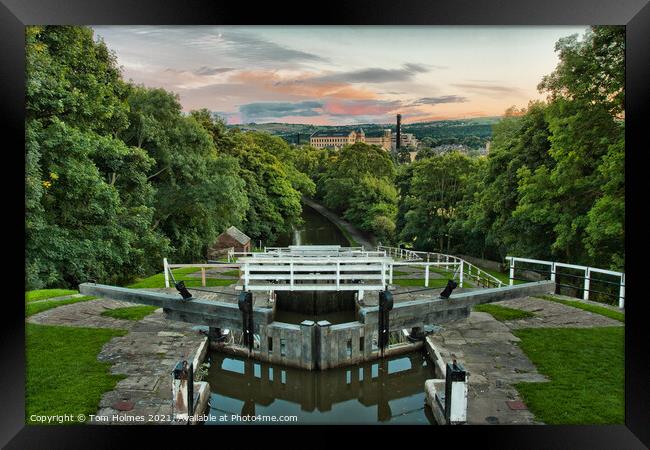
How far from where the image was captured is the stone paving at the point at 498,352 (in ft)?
11.2

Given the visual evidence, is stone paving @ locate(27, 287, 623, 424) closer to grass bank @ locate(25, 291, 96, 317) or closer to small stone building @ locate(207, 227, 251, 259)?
grass bank @ locate(25, 291, 96, 317)

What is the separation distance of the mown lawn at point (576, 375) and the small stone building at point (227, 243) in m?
8.26

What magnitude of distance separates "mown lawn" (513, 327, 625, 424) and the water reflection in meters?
1.07

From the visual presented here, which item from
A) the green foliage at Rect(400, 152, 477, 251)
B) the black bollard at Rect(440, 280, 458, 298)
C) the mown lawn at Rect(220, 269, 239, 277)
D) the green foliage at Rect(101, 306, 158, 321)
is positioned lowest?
the green foliage at Rect(101, 306, 158, 321)

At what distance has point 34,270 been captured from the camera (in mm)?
5016

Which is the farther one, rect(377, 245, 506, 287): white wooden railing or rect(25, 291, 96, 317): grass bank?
rect(377, 245, 506, 287): white wooden railing

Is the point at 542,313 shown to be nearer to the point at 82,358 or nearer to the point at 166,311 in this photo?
the point at 166,311

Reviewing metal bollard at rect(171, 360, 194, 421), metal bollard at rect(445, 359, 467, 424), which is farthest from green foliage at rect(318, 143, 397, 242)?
metal bollard at rect(171, 360, 194, 421)

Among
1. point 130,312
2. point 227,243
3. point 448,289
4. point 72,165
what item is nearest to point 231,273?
point 227,243

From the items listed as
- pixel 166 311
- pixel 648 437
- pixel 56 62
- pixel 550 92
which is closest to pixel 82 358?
pixel 166 311

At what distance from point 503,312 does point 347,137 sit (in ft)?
13.0

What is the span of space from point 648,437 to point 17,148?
5.50 metres

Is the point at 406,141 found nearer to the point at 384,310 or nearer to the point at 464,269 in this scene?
the point at 464,269

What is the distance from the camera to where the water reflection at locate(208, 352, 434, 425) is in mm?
4215
